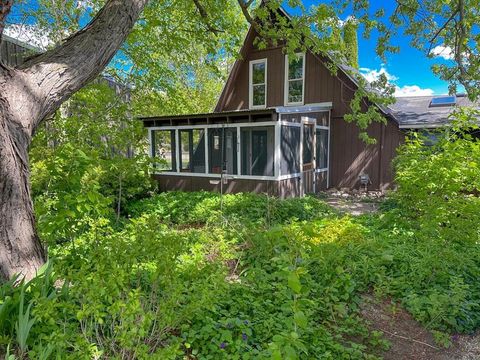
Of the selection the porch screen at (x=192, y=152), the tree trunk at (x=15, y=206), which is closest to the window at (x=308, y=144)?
the porch screen at (x=192, y=152)

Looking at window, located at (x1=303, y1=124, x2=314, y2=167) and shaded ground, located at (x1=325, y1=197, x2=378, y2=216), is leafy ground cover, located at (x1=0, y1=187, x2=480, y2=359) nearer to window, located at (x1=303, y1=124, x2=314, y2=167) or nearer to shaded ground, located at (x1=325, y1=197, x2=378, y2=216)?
shaded ground, located at (x1=325, y1=197, x2=378, y2=216)

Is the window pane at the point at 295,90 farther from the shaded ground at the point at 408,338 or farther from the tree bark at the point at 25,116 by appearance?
the tree bark at the point at 25,116

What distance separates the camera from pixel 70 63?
2.75 meters

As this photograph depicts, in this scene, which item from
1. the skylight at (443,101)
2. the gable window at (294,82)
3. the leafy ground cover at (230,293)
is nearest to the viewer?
the leafy ground cover at (230,293)

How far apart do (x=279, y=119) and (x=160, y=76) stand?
3524 millimetres

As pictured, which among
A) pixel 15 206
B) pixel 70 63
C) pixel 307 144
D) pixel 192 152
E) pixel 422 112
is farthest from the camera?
pixel 422 112

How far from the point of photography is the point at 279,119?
866cm

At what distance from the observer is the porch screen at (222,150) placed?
9.85 metres

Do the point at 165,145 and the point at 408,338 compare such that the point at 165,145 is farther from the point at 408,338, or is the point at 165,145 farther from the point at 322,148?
the point at 408,338

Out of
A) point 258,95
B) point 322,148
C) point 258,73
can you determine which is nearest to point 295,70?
point 258,73

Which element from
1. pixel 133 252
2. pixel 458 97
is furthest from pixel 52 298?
pixel 458 97

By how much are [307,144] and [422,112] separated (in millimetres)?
4313

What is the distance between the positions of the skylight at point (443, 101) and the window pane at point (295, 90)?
4.70 meters

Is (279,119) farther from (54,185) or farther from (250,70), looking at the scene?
(54,185)
